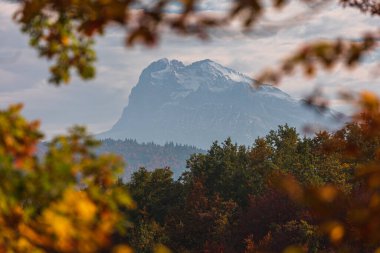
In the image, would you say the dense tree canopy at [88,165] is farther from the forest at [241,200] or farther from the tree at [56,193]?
the forest at [241,200]

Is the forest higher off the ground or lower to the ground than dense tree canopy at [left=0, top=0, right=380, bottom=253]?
lower

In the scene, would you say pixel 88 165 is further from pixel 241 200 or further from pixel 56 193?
pixel 241 200

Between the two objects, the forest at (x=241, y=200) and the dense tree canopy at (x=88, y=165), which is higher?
the dense tree canopy at (x=88, y=165)

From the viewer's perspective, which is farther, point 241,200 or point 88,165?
point 241,200

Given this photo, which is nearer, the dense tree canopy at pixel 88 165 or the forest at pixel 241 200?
the dense tree canopy at pixel 88 165

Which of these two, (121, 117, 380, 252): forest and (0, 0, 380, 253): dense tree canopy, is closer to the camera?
(0, 0, 380, 253): dense tree canopy

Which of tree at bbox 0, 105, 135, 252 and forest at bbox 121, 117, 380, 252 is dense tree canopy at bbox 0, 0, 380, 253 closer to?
tree at bbox 0, 105, 135, 252

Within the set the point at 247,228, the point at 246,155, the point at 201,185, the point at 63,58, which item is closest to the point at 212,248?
the point at 247,228

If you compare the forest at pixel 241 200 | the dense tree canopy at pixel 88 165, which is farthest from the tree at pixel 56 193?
the forest at pixel 241 200

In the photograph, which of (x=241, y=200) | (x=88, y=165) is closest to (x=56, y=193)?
(x=88, y=165)

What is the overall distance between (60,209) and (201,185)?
4661 centimetres

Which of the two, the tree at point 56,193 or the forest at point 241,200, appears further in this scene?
the forest at point 241,200

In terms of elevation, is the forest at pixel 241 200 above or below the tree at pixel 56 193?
below

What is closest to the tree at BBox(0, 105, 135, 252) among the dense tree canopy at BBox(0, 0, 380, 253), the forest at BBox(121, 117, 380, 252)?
the dense tree canopy at BBox(0, 0, 380, 253)
